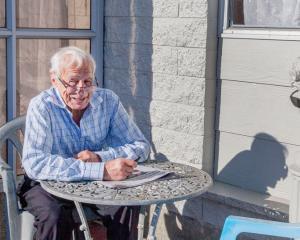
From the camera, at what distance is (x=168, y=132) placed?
3.92m

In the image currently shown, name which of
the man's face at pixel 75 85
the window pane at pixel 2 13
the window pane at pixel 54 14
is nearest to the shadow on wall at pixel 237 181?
the man's face at pixel 75 85

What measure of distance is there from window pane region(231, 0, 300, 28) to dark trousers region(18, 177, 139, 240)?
126cm

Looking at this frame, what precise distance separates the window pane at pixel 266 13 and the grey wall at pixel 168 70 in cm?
14

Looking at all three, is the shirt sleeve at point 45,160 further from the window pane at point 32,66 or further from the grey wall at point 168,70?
the grey wall at point 168,70

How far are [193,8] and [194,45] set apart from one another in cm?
21

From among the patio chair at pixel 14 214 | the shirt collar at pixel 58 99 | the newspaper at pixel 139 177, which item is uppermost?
the shirt collar at pixel 58 99

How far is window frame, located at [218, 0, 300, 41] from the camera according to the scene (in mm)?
3367

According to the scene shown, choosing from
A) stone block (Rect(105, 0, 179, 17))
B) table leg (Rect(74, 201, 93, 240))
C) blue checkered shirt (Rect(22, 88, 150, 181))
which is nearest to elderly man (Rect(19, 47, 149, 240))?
blue checkered shirt (Rect(22, 88, 150, 181))

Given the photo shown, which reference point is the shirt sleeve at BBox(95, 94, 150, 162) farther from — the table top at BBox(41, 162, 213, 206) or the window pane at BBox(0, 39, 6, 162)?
the window pane at BBox(0, 39, 6, 162)

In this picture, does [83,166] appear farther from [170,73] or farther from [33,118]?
[170,73]

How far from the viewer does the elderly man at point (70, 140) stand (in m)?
2.96

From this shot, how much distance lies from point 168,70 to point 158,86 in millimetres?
134

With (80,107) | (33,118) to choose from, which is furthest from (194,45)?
(33,118)

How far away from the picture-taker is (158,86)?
3.94 metres
